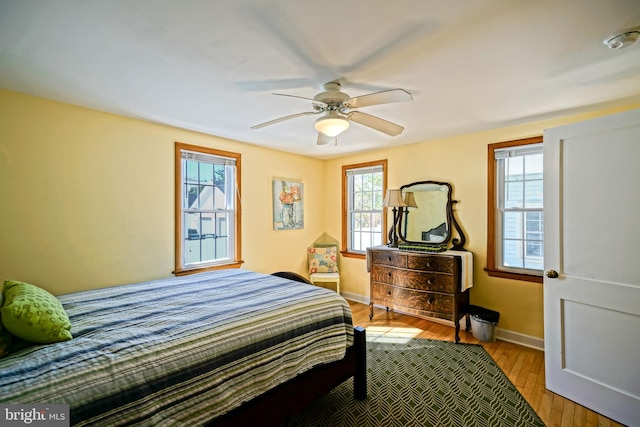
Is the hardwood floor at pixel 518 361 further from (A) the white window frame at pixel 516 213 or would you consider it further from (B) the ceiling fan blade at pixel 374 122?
(B) the ceiling fan blade at pixel 374 122

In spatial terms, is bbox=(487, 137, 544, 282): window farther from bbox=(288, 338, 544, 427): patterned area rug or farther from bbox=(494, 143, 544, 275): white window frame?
bbox=(288, 338, 544, 427): patterned area rug

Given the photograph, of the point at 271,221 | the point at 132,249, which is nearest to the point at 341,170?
the point at 271,221

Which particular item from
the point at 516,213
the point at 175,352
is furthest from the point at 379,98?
the point at 516,213

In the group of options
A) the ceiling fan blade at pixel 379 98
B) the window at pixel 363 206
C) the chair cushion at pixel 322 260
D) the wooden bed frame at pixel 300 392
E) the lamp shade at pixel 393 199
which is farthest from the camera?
the chair cushion at pixel 322 260

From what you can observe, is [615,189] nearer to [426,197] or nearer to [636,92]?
[636,92]

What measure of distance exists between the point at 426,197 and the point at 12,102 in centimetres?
424

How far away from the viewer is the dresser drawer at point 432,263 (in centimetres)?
312

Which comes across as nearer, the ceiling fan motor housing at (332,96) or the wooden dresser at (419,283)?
the ceiling fan motor housing at (332,96)

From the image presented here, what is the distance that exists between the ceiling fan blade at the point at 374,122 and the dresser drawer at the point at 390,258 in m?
1.66

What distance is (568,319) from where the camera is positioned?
216 centimetres

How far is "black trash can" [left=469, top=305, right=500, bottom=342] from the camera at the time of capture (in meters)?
3.12

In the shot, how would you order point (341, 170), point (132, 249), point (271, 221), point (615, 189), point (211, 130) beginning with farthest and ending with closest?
1. point (341, 170)
2. point (271, 221)
3. point (211, 130)
4. point (132, 249)
5. point (615, 189)

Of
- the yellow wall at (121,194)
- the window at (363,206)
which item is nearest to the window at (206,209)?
the yellow wall at (121,194)

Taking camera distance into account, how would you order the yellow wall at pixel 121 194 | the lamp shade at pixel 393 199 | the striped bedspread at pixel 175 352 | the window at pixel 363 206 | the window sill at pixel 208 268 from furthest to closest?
the window at pixel 363 206 < the lamp shade at pixel 393 199 < the window sill at pixel 208 268 < the yellow wall at pixel 121 194 < the striped bedspread at pixel 175 352
